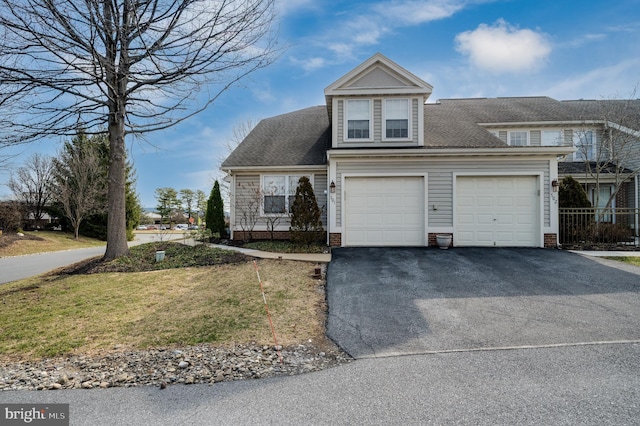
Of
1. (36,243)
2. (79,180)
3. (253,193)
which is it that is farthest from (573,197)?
(79,180)

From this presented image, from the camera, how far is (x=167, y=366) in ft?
12.4

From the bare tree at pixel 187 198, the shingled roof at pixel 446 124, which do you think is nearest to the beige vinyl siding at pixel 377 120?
the shingled roof at pixel 446 124

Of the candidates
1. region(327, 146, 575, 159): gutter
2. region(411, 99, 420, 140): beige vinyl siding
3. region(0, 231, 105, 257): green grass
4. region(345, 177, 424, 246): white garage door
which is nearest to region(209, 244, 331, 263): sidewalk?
region(345, 177, 424, 246): white garage door

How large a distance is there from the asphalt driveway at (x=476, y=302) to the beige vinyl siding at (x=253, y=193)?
4.22 metres

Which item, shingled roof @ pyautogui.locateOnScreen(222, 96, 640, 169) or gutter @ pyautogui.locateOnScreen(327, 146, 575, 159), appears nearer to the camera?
gutter @ pyautogui.locateOnScreen(327, 146, 575, 159)

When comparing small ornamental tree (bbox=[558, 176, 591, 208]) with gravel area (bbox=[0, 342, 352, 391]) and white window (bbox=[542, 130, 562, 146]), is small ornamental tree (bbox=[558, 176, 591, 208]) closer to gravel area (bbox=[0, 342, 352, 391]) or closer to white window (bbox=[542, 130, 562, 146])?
white window (bbox=[542, 130, 562, 146])

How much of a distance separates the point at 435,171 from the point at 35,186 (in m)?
28.8

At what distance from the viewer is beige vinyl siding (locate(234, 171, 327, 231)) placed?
1274cm

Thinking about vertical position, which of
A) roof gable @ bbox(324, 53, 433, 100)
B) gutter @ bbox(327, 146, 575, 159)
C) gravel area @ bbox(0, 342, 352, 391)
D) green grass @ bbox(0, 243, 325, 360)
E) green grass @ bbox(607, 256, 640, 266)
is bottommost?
gravel area @ bbox(0, 342, 352, 391)

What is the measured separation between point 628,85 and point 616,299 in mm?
16616

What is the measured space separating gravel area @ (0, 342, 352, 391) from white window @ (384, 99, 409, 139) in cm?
925

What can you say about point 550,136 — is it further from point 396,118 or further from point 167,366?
point 167,366

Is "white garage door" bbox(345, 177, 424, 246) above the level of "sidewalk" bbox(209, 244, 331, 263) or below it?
above

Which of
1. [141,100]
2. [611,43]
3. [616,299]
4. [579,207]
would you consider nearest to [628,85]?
[611,43]
